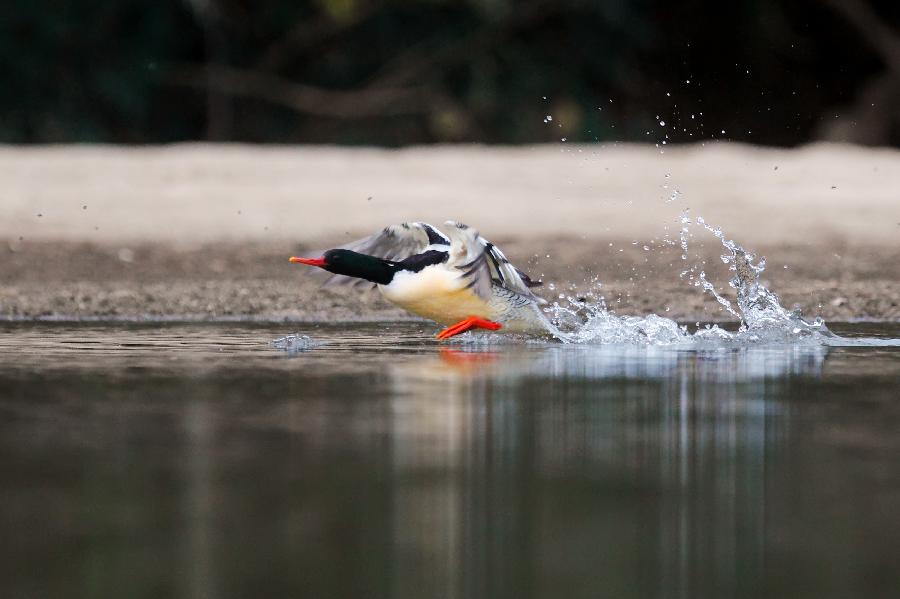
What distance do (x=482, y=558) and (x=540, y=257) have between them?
26.8 ft

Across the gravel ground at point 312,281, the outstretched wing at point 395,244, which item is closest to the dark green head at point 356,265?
the outstretched wing at point 395,244

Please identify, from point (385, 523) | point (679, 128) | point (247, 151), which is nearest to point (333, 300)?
point (247, 151)

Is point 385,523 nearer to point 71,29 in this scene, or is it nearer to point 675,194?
point 675,194

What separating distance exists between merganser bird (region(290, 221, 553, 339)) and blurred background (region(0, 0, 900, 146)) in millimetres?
12240

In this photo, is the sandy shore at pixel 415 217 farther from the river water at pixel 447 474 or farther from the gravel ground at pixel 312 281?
the river water at pixel 447 474

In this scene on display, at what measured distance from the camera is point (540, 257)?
40.3ft

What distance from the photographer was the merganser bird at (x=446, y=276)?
8.33 metres

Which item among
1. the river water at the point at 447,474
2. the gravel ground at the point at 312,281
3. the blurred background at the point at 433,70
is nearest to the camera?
the river water at the point at 447,474

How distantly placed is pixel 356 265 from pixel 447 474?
3.74m

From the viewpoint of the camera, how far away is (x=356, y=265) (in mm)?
8805

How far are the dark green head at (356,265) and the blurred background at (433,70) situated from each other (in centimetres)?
1248

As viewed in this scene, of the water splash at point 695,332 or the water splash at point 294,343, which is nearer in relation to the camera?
the water splash at point 294,343

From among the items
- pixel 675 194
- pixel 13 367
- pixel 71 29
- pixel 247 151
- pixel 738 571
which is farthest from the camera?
pixel 71 29

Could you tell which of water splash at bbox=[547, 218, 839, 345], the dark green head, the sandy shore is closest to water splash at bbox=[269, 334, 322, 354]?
the dark green head
